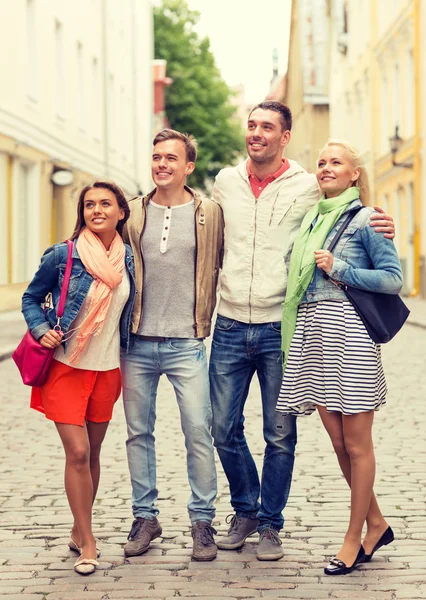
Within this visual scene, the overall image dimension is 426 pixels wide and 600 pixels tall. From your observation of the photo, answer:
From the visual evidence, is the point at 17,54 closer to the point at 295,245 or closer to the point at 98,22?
the point at 98,22

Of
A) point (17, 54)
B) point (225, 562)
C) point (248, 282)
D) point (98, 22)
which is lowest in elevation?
point (225, 562)

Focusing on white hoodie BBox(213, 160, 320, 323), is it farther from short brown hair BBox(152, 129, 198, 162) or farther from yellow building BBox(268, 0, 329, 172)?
yellow building BBox(268, 0, 329, 172)

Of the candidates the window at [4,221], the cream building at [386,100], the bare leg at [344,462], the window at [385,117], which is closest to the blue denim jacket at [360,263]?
the bare leg at [344,462]

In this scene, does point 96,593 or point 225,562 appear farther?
point 225,562

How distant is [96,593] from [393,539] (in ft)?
4.52

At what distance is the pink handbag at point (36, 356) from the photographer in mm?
4652

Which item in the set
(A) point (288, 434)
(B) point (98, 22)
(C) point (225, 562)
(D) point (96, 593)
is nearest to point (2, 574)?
(D) point (96, 593)

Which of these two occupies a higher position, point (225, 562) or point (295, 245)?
point (295, 245)

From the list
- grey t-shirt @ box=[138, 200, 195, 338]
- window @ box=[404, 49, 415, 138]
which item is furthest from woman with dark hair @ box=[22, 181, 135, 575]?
window @ box=[404, 49, 415, 138]

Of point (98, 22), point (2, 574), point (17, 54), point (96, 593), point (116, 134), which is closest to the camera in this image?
point (96, 593)

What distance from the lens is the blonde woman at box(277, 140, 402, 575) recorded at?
458 cm

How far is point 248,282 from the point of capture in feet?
16.0

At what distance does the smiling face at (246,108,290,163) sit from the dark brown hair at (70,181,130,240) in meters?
0.57

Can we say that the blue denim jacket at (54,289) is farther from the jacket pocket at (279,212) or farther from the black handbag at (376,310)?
the black handbag at (376,310)
